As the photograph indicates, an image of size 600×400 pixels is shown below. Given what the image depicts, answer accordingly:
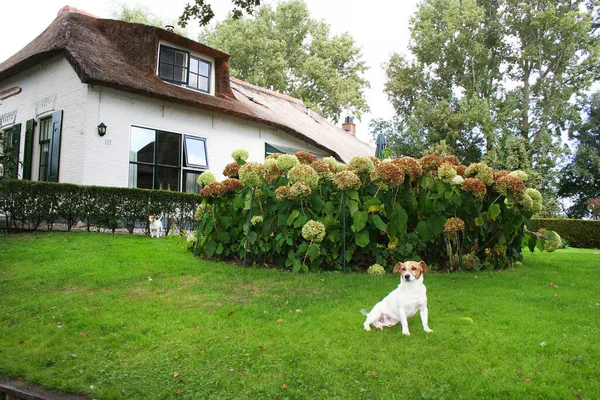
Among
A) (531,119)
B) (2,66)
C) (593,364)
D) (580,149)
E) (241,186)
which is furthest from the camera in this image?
(580,149)

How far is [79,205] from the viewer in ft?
27.8

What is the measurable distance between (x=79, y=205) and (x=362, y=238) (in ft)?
19.8

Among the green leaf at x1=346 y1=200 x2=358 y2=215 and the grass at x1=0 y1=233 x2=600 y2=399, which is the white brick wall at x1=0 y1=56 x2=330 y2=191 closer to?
the grass at x1=0 y1=233 x2=600 y2=399

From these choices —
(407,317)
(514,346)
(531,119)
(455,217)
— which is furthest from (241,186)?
(531,119)

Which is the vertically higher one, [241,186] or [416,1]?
[416,1]

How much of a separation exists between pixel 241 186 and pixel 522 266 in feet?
14.7

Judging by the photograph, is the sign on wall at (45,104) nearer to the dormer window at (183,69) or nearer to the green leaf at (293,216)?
the dormer window at (183,69)

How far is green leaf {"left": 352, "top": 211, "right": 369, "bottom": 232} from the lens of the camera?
17.4 feet

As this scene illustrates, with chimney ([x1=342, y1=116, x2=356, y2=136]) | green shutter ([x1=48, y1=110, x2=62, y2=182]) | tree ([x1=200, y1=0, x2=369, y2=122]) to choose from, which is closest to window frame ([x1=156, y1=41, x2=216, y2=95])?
green shutter ([x1=48, y1=110, x2=62, y2=182])

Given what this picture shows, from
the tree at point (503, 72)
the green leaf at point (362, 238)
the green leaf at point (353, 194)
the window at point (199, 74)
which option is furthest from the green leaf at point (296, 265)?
the tree at point (503, 72)

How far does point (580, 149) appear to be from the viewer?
28.1 meters

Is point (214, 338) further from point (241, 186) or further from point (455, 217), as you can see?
point (455, 217)

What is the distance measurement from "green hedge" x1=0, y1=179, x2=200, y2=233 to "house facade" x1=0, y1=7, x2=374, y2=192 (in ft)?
6.91

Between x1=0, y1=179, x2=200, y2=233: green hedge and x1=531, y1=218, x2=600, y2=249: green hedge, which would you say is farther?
x1=531, y1=218, x2=600, y2=249: green hedge
